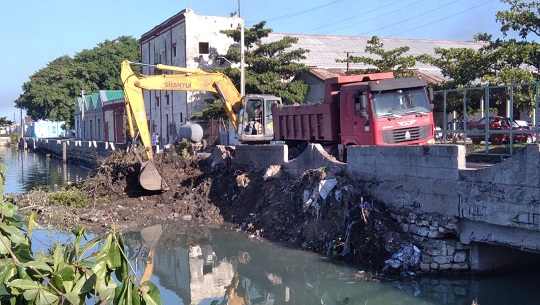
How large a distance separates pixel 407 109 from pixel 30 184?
2544cm

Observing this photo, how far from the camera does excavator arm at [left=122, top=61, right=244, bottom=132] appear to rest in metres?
22.0

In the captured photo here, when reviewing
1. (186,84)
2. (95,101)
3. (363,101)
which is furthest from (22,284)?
(95,101)

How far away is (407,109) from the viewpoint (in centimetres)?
1583

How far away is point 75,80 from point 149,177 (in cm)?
6482

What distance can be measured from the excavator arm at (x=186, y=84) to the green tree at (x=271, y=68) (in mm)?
10452

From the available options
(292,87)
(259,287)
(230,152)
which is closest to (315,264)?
(259,287)

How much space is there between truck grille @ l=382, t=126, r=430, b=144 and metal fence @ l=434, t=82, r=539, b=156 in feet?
3.30

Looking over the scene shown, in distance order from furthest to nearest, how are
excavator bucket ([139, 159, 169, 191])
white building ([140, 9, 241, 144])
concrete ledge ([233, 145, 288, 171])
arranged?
white building ([140, 9, 241, 144]), excavator bucket ([139, 159, 169, 191]), concrete ledge ([233, 145, 288, 171])

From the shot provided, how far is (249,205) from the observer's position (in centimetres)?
1900

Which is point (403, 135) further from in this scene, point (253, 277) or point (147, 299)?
point (147, 299)

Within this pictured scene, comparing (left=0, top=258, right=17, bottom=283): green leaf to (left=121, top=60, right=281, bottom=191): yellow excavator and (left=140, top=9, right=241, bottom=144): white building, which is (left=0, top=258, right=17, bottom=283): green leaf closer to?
(left=121, top=60, right=281, bottom=191): yellow excavator

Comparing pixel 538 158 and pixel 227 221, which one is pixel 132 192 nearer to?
pixel 227 221

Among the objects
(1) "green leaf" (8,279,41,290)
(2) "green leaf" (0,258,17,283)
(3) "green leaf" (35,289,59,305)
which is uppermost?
(2) "green leaf" (0,258,17,283)

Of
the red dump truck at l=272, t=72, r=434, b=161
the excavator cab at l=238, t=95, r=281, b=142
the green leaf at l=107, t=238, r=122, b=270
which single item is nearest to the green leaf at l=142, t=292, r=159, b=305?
the green leaf at l=107, t=238, r=122, b=270
